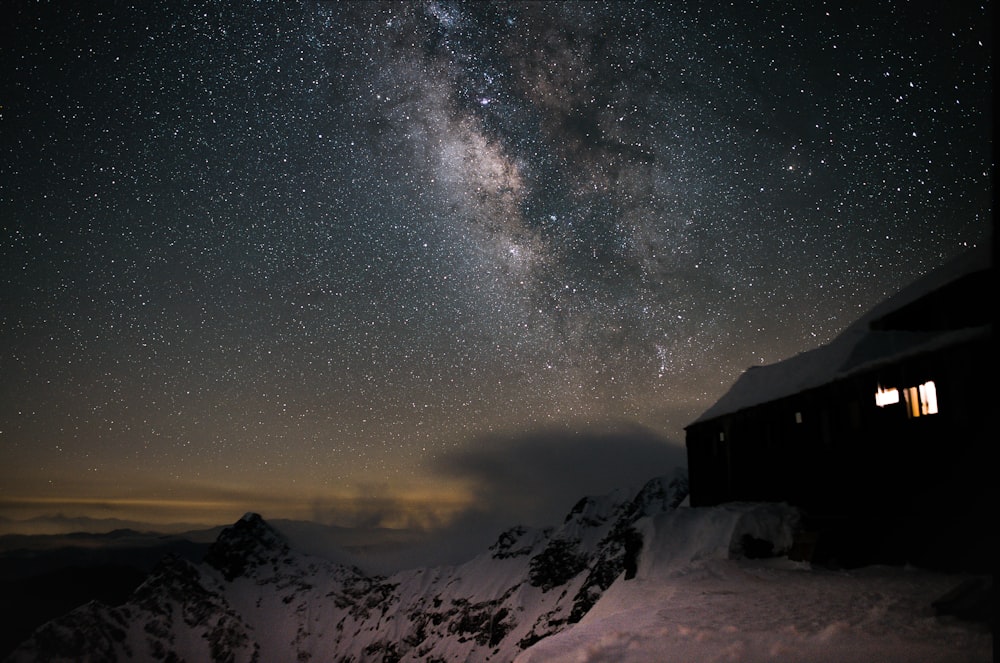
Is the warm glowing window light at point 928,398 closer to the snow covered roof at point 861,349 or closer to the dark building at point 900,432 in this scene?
the dark building at point 900,432

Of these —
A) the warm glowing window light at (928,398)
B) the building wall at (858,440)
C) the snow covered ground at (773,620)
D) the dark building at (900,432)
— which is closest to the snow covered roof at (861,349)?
the dark building at (900,432)

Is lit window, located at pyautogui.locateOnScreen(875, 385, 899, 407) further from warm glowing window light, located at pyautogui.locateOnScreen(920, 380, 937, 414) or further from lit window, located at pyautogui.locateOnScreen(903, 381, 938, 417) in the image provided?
warm glowing window light, located at pyautogui.locateOnScreen(920, 380, 937, 414)

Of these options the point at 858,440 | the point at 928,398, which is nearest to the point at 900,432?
the point at 928,398

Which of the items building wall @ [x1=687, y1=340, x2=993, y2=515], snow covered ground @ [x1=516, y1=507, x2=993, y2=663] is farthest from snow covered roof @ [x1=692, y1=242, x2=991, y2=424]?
snow covered ground @ [x1=516, y1=507, x2=993, y2=663]

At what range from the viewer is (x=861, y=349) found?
60.6 feet

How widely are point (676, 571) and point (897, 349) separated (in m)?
9.06

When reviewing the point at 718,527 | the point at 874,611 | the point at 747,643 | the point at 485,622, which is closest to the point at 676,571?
the point at 718,527

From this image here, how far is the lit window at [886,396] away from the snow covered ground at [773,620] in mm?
4633

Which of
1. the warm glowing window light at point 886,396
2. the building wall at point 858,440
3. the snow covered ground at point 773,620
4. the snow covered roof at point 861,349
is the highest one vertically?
the snow covered roof at point 861,349

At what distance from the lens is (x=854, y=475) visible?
1770cm

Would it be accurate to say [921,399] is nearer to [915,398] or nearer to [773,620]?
[915,398]

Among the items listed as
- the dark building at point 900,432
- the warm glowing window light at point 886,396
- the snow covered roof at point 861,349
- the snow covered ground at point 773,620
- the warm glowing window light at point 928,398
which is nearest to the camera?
the snow covered ground at point 773,620

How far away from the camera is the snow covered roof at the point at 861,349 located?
619 inches

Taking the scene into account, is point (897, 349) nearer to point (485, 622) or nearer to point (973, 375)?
point (973, 375)
